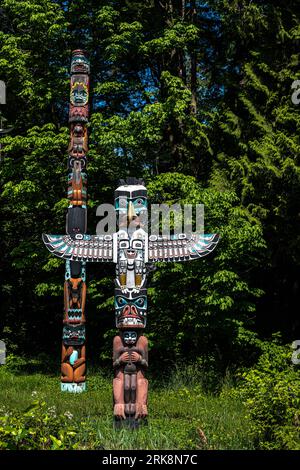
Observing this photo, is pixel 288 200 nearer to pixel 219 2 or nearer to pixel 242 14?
pixel 242 14

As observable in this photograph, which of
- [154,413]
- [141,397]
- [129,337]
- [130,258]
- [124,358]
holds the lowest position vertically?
[154,413]

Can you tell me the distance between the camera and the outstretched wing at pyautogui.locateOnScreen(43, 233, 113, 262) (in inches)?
336

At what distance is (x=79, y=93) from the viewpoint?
12.2 metres

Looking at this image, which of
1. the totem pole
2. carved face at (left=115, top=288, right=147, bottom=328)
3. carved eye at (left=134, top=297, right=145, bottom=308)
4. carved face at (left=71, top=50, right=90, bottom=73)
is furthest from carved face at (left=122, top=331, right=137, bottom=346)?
carved face at (left=71, top=50, right=90, bottom=73)

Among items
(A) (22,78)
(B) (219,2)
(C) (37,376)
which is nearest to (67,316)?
(C) (37,376)

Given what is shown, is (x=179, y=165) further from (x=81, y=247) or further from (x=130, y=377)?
(x=130, y=377)

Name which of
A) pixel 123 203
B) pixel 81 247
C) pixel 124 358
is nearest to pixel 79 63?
pixel 123 203

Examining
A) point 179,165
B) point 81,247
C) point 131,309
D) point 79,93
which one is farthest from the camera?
point 179,165

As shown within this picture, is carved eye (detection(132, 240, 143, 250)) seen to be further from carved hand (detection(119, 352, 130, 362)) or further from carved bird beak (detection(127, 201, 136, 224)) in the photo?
carved hand (detection(119, 352, 130, 362))

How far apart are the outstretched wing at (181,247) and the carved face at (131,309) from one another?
635 mm

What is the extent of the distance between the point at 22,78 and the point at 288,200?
8.16m

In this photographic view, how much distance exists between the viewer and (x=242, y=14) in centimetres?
1561

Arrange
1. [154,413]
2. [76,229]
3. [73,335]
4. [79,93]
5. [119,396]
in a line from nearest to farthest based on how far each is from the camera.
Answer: [119,396] < [154,413] < [73,335] < [76,229] < [79,93]

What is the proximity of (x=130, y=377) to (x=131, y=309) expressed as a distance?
0.97 metres
